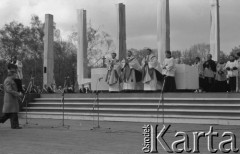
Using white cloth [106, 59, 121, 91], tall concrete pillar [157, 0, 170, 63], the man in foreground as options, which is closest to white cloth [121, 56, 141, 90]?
white cloth [106, 59, 121, 91]

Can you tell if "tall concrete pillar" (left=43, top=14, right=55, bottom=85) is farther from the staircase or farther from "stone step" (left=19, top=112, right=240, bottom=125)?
"stone step" (left=19, top=112, right=240, bottom=125)

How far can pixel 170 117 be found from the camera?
689 inches

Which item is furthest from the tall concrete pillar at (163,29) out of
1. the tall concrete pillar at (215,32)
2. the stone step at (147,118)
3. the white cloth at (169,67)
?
the stone step at (147,118)

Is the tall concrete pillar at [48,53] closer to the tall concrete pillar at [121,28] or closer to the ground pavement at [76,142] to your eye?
the tall concrete pillar at [121,28]

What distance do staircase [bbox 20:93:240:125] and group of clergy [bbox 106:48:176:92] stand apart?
4.94 ft

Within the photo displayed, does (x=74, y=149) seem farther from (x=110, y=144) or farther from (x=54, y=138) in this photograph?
(x=54, y=138)


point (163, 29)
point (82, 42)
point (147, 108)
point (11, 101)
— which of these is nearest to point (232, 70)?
point (147, 108)

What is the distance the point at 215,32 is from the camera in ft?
84.9

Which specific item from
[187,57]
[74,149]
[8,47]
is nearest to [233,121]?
[74,149]

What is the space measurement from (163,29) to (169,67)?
5166 millimetres

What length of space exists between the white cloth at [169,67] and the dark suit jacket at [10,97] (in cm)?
794

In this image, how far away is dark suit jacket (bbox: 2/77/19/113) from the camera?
47.2 feet

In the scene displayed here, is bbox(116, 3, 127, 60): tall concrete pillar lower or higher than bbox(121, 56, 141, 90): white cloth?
higher

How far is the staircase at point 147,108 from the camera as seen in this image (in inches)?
661
